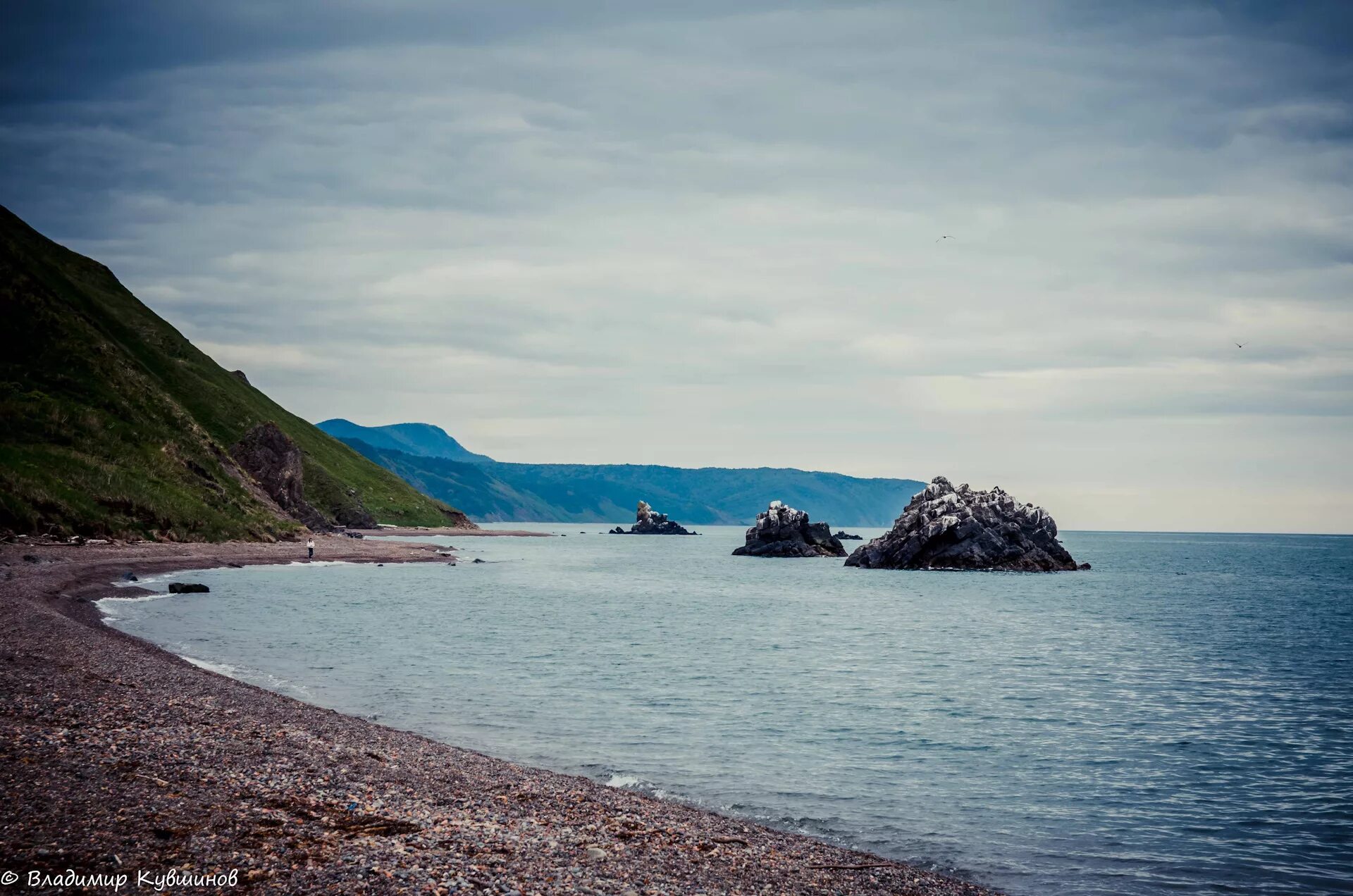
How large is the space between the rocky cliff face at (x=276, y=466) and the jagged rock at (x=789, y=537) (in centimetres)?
8359

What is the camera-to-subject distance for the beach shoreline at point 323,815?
11406 mm

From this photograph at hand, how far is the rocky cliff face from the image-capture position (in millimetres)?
139750

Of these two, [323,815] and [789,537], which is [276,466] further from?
[323,815]

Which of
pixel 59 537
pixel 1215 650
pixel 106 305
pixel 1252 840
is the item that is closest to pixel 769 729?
pixel 1252 840

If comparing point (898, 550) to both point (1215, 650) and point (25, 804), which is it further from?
point (25, 804)

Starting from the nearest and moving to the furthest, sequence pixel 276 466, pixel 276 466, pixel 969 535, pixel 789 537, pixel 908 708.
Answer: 1. pixel 908 708
2. pixel 969 535
3. pixel 276 466
4. pixel 276 466
5. pixel 789 537

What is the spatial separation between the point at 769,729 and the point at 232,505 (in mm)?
99315

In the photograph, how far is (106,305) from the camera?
555ft

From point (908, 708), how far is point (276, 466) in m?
133

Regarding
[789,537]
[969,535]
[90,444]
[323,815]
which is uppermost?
[90,444]

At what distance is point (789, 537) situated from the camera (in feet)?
557

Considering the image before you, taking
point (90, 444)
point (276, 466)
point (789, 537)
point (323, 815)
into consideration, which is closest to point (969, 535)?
point (789, 537)

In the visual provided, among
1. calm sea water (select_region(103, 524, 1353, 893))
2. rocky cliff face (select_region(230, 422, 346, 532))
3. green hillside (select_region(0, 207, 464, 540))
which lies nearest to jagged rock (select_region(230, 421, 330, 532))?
rocky cliff face (select_region(230, 422, 346, 532))

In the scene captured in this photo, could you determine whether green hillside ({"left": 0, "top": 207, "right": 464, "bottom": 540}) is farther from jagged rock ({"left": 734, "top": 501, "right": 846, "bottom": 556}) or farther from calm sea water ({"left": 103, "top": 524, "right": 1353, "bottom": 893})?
jagged rock ({"left": 734, "top": 501, "right": 846, "bottom": 556})
